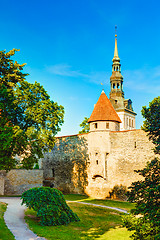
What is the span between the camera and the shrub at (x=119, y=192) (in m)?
28.3

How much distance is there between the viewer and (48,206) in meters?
16.6

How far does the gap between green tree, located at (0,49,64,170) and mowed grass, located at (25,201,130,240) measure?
723 centimetres

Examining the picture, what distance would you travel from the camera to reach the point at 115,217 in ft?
63.4

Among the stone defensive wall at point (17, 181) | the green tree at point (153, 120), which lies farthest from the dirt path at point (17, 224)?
the stone defensive wall at point (17, 181)

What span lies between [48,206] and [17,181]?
16.0 m

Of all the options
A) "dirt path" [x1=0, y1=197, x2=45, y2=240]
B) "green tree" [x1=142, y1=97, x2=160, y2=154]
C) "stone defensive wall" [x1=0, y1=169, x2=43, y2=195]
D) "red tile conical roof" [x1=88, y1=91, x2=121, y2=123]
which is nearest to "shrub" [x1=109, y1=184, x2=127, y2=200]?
"red tile conical roof" [x1=88, y1=91, x2=121, y2=123]

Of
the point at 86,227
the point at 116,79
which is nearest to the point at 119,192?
the point at 86,227

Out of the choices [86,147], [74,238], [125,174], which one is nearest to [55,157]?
[86,147]

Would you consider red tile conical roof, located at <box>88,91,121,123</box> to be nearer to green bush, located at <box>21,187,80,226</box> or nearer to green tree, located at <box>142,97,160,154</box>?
green bush, located at <box>21,187,80,226</box>

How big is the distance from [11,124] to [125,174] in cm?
1309

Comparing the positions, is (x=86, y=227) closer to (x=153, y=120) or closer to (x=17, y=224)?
(x=17, y=224)

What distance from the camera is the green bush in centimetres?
1600

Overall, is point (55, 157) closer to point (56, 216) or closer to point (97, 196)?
point (97, 196)

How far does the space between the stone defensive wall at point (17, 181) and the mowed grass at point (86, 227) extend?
12.4m
